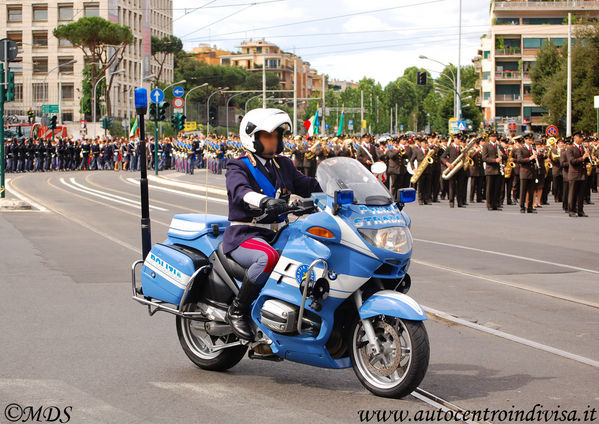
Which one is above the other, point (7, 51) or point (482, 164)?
point (7, 51)

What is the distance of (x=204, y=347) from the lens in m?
6.27

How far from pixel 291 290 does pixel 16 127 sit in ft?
210

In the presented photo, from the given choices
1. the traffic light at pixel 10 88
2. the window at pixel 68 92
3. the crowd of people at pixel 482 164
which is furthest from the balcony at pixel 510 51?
the traffic light at pixel 10 88

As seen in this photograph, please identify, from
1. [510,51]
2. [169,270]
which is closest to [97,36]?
[510,51]

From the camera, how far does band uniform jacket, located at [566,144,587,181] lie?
2092cm

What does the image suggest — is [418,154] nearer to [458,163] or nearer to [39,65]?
[458,163]

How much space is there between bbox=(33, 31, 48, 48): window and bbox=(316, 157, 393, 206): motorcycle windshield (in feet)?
336

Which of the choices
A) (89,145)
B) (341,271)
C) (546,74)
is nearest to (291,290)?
(341,271)

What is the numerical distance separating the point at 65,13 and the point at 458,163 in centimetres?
8513

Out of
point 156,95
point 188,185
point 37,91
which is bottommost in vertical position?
point 188,185

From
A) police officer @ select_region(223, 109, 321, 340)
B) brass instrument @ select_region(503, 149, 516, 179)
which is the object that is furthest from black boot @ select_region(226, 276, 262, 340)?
brass instrument @ select_region(503, 149, 516, 179)

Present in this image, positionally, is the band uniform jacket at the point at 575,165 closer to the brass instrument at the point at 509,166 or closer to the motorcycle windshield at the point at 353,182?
the brass instrument at the point at 509,166

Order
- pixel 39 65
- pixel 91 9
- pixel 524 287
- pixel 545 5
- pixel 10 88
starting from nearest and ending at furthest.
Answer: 1. pixel 524 287
2. pixel 10 88
3. pixel 91 9
4. pixel 39 65
5. pixel 545 5

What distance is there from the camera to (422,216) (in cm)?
2116
